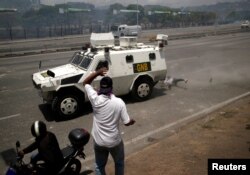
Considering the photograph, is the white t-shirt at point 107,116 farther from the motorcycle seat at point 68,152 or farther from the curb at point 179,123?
the curb at point 179,123

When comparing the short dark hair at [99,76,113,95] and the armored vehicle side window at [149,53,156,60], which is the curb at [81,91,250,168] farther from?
the armored vehicle side window at [149,53,156,60]

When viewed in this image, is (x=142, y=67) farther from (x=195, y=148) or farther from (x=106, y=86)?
(x=106, y=86)

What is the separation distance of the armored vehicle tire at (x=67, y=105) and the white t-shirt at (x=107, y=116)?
15.5 ft

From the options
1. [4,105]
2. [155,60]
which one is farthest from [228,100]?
[4,105]

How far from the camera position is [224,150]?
272 inches

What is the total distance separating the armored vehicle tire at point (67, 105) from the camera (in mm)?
9359

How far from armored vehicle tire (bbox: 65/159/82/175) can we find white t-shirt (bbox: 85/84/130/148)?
124 centimetres

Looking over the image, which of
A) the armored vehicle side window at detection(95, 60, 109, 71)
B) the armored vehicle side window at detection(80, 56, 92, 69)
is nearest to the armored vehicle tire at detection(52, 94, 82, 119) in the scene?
the armored vehicle side window at detection(80, 56, 92, 69)

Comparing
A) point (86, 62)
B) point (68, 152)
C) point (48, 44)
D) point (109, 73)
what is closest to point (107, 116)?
point (68, 152)

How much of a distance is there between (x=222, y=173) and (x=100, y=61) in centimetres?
586

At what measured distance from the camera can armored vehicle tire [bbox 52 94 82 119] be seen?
30.7ft

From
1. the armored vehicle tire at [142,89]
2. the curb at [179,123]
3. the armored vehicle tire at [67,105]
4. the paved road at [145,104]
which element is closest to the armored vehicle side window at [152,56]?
the armored vehicle tire at [142,89]

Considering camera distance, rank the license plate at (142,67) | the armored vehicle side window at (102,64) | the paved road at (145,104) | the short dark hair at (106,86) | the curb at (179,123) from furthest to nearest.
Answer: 1. the license plate at (142,67)
2. the armored vehicle side window at (102,64)
3. the paved road at (145,104)
4. the curb at (179,123)
5. the short dark hair at (106,86)

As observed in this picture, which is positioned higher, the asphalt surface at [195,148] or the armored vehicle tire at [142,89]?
the armored vehicle tire at [142,89]
